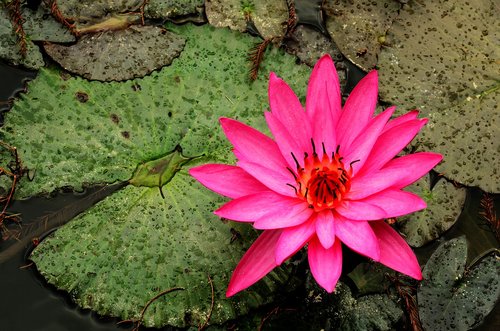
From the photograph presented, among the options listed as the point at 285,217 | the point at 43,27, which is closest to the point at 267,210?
the point at 285,217

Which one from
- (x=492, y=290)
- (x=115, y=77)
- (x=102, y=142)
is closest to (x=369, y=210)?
(x=492, y=290)

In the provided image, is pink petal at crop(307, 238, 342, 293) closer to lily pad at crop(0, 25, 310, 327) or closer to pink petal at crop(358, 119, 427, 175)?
pink petal at crop(358, 119, 427, 175)

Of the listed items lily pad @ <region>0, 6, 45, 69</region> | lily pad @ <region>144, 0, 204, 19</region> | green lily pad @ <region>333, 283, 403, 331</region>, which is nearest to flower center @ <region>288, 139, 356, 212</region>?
green lily pad @ <region>333, 283, 403, 331</region>

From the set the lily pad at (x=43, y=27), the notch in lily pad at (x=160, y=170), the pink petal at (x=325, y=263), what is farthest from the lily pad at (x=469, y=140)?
the lily pad at (x=43, y=27)

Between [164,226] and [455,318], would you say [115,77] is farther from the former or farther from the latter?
[455,318]

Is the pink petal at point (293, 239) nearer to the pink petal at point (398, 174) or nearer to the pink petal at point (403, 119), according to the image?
the pink petal at point (398, 174)

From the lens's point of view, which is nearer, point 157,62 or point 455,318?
point 455,318
